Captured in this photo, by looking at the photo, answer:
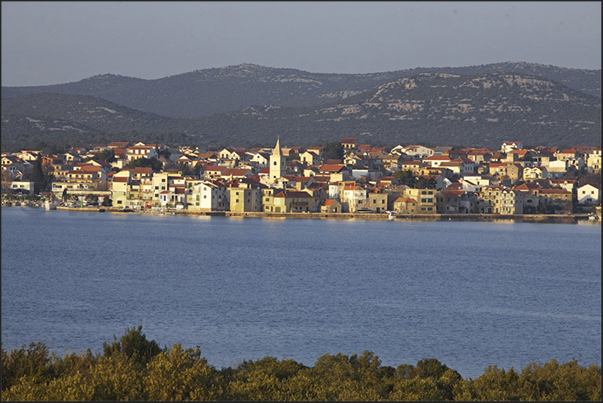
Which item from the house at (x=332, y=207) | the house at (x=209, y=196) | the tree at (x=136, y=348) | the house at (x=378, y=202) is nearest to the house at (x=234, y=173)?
the house at (x=209, y=196)

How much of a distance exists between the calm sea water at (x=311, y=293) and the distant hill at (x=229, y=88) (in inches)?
3993

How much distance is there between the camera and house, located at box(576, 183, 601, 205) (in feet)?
151

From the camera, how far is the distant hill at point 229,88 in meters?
137

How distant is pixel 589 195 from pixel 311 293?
31626 millimetres

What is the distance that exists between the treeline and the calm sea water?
253 centimetres

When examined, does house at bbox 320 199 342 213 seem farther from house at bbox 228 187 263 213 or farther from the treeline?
the treeline

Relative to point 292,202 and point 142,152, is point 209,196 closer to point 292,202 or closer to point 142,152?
point 292,202

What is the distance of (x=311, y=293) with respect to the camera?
1858 cm

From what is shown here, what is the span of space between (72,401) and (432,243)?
27451 mm

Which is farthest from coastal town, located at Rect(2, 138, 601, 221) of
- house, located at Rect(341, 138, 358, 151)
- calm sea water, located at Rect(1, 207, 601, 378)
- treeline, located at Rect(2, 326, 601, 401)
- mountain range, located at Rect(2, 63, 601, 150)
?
treeline, located at Rect(2, 326, 601, 401)

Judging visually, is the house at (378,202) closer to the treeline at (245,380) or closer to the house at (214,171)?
the house at (214,171)

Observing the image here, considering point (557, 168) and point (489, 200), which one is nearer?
point (489, 200)

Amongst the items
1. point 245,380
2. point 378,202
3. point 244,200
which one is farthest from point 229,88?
point 245,380

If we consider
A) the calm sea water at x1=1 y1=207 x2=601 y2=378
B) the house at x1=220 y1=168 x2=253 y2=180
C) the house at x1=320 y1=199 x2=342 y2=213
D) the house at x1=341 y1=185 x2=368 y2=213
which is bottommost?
the calm sea water at x1=1 y1=207 x2=601 y2=378
